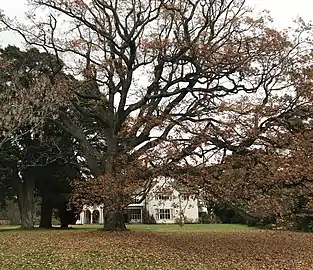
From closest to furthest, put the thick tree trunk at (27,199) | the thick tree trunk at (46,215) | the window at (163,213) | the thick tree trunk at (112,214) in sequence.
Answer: the thick tree trunk at (112,214), the thick tree trunk at (27,199), the thick tree trunk at (46,215), the window at (163,213)

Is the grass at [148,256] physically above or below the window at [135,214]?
below

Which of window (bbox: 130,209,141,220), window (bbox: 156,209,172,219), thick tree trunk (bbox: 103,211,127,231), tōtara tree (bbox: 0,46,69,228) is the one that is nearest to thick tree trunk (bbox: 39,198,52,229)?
tōtara tree (bbox: 0,46,69,228)

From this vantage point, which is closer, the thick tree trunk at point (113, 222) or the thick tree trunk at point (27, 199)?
the thick tree trunk at point (113, 222)

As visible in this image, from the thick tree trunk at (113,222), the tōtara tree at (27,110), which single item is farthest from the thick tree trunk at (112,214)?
the tōtara tree at (27,110)

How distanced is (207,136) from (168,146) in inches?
61.0

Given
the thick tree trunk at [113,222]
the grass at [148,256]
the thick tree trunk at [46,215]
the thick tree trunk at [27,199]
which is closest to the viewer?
the grass at [148,256]

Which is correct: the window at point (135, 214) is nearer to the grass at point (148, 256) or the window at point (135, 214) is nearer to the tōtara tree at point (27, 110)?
the tōtara tree at point (27, 110)

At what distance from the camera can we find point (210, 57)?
813 inches

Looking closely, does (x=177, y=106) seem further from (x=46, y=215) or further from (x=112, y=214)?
(x=46, y=215)

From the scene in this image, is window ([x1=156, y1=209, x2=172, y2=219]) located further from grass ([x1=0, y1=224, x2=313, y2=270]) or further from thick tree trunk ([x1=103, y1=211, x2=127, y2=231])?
grass ([x1=0, y1=224, x2=313, y2=270])

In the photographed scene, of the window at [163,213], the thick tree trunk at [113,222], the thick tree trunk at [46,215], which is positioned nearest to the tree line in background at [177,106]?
the thick tree trunk at [113,222]

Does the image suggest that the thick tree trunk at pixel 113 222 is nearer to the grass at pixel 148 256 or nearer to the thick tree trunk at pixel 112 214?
the thick tree trunk at pixel 112 214

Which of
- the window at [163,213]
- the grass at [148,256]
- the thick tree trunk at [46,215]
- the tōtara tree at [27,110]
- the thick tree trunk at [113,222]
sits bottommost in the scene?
the grass at [148,256]

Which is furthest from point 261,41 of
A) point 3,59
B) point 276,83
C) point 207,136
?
point 3,59
